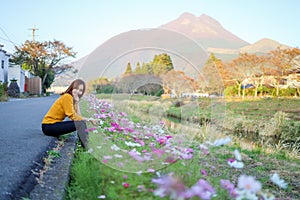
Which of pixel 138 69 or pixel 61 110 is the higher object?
pixel 138 69

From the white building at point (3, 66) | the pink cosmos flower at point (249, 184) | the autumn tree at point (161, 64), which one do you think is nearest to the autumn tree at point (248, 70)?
the white building at point (3, 66)

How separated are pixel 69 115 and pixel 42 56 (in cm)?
2846

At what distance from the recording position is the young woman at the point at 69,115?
2.93 metres

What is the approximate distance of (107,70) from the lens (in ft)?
8.68

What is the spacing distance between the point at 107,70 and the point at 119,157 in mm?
902

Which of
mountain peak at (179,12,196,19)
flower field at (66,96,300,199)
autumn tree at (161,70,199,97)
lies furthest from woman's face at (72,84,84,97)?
mountain peak at (179,12,196,19)

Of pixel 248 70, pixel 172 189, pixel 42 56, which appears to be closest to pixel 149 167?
pixel 172 189

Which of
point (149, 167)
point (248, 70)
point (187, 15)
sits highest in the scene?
point (248, 70)

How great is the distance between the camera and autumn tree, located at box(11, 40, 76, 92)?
97.1ft

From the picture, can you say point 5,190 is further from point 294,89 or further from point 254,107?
point 294,89

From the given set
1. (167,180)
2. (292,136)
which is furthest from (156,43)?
(292,136)

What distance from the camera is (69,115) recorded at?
3500 mm

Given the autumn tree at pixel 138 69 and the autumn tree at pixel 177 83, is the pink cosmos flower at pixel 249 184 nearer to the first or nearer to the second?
the autumn tree at pixel 177 83

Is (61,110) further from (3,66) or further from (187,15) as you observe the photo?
(3,66)
